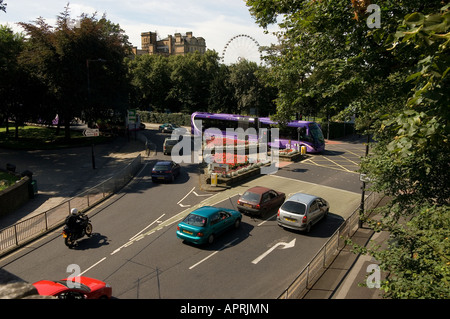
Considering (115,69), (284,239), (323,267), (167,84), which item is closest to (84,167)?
(115,69)

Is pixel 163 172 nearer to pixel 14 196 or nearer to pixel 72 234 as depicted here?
pixel 14 196

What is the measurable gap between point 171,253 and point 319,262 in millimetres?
5583

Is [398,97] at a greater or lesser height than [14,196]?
greater

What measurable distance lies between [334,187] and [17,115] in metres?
33.8

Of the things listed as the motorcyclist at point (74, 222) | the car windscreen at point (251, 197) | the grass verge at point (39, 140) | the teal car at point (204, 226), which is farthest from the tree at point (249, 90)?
the motorcyclist at point (74, 222)

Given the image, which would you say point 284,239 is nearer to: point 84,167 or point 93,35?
point 84,167

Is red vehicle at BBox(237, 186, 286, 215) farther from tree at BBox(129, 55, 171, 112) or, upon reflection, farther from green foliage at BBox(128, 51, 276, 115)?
tree at BBox(129, 55, 171, 112)

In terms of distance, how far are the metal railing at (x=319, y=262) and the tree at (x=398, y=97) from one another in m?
1.95

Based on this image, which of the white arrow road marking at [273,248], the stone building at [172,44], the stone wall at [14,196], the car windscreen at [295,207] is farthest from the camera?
the stone building at [172,44]

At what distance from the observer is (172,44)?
146m

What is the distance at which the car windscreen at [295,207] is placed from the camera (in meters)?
14.5

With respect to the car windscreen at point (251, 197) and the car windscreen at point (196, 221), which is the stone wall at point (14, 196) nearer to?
the car windscreen at point (196, 221)

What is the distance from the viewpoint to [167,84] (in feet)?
241

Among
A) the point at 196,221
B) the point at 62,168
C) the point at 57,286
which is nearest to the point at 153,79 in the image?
the point at 62,168
